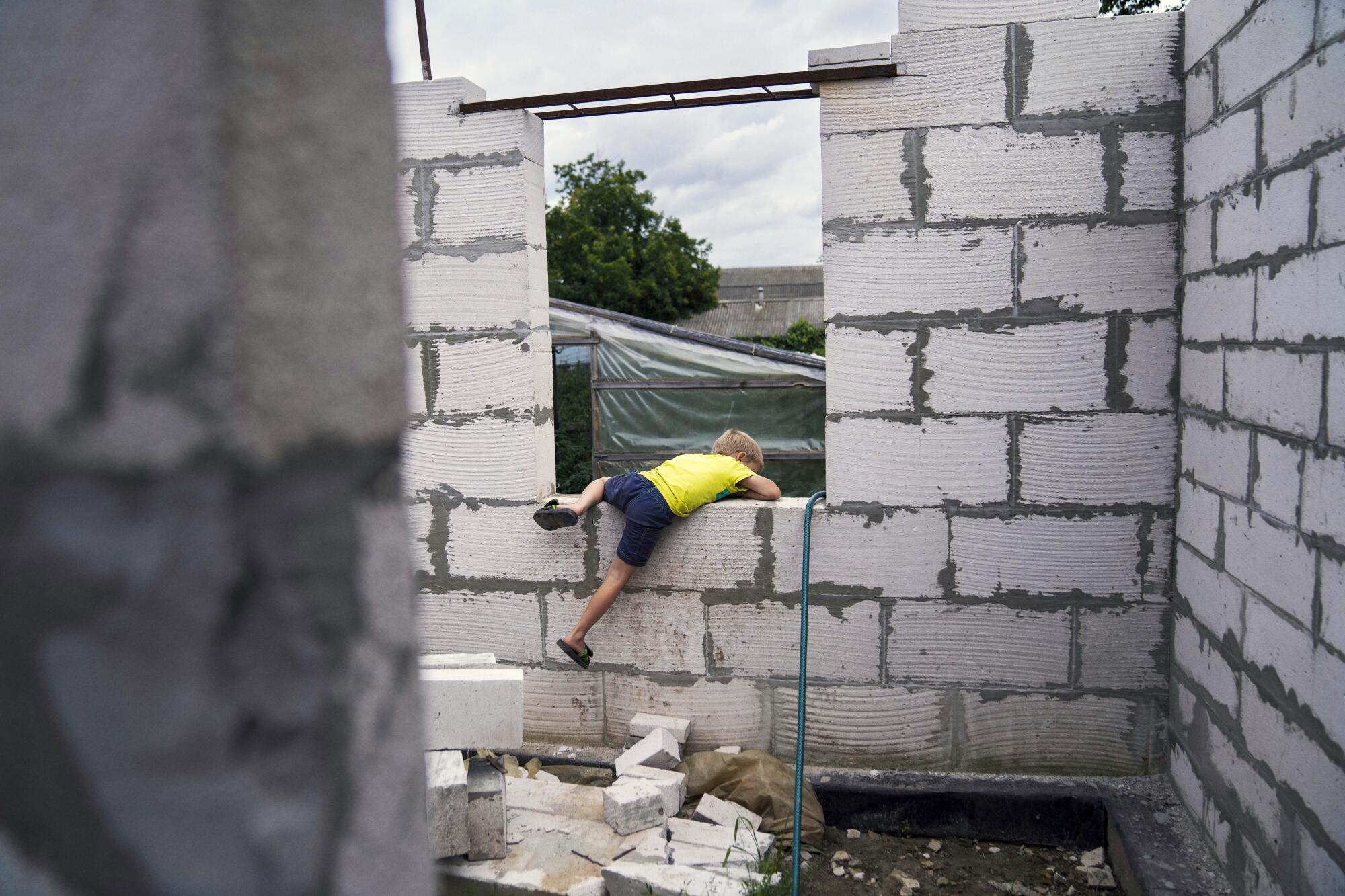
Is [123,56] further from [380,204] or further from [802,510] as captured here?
[802,510]

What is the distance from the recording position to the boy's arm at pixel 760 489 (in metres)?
3.89

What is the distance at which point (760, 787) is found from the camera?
3555 mm

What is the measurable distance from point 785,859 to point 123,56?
132 inches

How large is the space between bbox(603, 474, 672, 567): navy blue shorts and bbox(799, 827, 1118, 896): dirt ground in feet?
4.11

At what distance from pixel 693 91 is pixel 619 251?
25.0m

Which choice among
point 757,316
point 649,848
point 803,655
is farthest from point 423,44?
point 757,316

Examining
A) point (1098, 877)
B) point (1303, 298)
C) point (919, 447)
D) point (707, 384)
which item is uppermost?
point (1303, 298)

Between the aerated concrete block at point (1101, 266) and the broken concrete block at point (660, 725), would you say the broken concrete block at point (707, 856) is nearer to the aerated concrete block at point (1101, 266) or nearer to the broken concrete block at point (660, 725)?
the broken concrete block at point (660, 725)

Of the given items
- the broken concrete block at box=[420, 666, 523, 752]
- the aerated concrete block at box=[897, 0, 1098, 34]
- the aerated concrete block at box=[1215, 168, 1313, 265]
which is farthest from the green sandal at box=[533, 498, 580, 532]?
the aerated concrete block at box=[1215, 168, 1313, 265]

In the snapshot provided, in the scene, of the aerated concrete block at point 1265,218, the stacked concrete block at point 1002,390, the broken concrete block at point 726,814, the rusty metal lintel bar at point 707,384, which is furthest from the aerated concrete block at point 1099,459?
the rusty metal lintel bar at point 707,384

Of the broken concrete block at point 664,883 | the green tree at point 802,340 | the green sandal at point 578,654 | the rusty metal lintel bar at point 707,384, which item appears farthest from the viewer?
the green tree at point 802,340

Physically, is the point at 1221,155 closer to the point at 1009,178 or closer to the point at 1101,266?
the point at 1101,266

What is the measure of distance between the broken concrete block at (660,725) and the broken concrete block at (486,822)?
0.79m

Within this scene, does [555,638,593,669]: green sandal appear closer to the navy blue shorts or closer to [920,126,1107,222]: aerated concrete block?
the navy blue shorts
